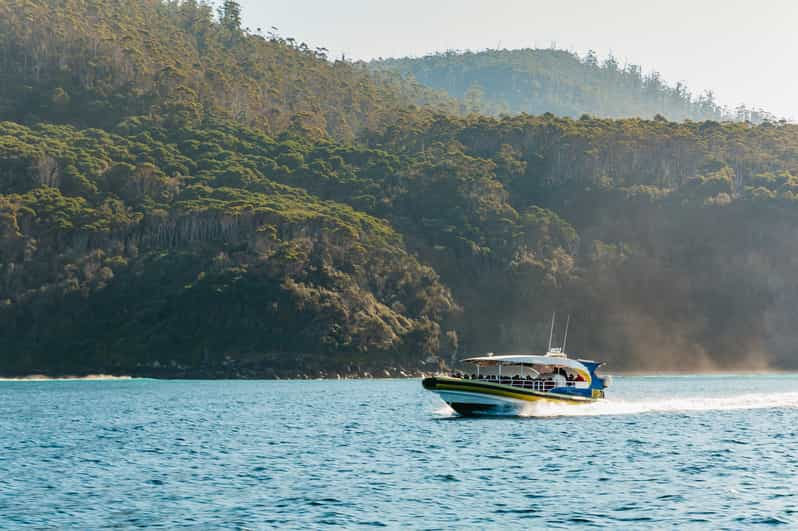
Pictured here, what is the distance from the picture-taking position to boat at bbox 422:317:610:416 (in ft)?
211

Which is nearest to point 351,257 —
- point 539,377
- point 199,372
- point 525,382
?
point 199,372

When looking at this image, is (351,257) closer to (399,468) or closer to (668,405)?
(668,405)

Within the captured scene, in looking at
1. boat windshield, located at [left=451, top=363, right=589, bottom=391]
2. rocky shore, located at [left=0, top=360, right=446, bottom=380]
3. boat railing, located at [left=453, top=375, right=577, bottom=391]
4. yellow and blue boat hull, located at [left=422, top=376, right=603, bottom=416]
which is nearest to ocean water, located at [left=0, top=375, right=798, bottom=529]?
yellow and blue boat hull, located at [left=422, top=376, right=603, bottom=416]

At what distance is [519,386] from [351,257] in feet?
317

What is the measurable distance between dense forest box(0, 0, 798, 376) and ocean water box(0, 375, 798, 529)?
70.6 metres

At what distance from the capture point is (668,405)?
261 feet

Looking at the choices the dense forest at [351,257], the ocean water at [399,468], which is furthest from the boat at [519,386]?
the dense forest at [351,257]

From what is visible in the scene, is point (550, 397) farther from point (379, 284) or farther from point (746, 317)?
point (746, 317)

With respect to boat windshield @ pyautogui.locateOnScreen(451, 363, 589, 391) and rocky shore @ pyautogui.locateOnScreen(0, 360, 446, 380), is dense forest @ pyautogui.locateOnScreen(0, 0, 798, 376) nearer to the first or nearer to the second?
rocky shore @ pyautogui.locateOnScreen(0, 360, 446, 380)

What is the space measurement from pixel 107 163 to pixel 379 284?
1825 inches

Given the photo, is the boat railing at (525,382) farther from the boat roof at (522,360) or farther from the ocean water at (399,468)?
the ocean water at (399,468)

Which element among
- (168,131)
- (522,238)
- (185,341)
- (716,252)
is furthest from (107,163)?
(716,252)

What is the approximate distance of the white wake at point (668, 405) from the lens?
224ft

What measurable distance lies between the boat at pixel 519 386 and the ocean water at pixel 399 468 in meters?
0.94
